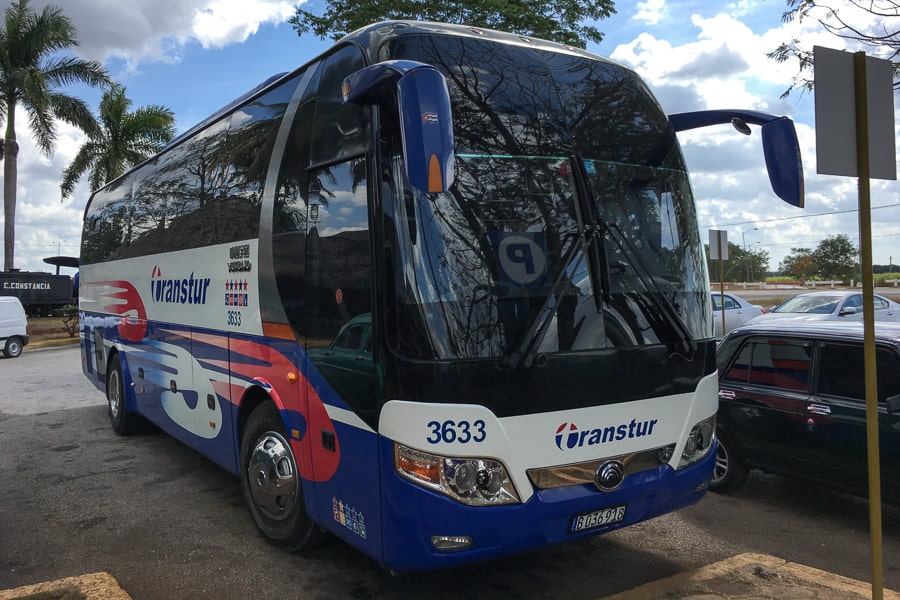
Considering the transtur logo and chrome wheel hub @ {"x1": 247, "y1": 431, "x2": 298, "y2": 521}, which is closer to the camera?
the transtur logo

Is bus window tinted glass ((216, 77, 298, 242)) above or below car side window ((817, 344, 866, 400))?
above

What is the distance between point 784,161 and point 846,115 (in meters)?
0.46

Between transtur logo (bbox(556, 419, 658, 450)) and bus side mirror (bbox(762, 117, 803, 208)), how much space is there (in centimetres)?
162

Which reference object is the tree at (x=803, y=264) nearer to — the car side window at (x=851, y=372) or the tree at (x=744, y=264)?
the tree at (x=744, y=264)

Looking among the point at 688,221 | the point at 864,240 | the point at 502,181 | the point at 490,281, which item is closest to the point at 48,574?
the point at 490,281

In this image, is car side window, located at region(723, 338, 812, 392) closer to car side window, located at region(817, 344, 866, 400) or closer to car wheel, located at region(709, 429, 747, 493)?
car side window, located at region(817, 344, 866, 400)

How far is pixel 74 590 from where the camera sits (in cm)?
442

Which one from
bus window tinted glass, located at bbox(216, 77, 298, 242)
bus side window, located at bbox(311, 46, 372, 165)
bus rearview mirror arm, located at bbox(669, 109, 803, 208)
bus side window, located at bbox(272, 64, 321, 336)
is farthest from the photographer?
bus window tinted glass, located at bbox(216, 77, 298, 242)

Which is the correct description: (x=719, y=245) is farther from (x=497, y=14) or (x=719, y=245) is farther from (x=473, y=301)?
(x=473, y=301)

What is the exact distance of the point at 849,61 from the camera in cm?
407

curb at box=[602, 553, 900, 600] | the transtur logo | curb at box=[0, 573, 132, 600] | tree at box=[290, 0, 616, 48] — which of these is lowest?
curb at box=[602, 553, 900, 600]

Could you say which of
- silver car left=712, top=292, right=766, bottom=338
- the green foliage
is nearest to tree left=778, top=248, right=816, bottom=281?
the green foliage

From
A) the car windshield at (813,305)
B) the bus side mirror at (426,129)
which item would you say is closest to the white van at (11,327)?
the car windshield at (813,305)

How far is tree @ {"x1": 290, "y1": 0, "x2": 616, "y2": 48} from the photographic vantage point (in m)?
15.5
